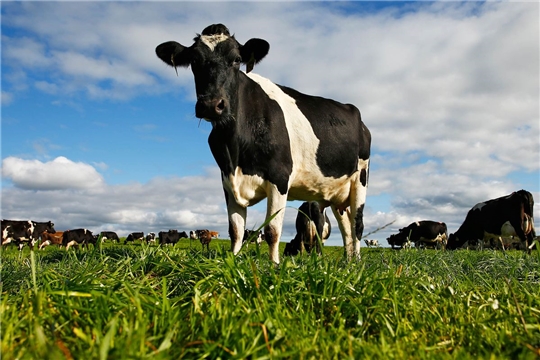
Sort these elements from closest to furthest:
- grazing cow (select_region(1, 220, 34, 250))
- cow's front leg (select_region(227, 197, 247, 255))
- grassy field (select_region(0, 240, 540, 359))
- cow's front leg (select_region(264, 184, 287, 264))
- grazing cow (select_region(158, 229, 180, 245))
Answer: grassy field (select_region(0, 240, 540, 359)), cow's front leg (select_region(264, 184, 287, 264)), cow's front leg (select_region(227, 197, 247, 255)), grazing cow (select_region(1, 220, 34, 250)), grazing cow (select_region(158, 229, 180, 245))

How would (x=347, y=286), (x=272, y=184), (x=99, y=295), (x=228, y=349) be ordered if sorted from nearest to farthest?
(x=228, y=349), (x=99, y=295), (x=347, y=286), (x=272, y=184)

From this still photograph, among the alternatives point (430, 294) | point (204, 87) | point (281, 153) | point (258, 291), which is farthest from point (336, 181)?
point (258, 291)

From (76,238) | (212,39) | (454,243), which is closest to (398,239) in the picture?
(454,243)

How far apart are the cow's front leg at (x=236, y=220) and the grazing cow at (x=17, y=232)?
26.8 metres

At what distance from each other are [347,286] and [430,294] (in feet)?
2.34

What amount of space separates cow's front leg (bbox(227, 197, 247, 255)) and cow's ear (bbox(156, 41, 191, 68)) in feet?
7.72

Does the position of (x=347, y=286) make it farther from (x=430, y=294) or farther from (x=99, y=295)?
(x=99, y=295)

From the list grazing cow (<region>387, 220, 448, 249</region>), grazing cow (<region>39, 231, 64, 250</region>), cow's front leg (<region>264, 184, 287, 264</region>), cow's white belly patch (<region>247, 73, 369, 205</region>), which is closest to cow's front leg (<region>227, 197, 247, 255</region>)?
cow's front leg (<region>264, 184, 287, 264</region>)

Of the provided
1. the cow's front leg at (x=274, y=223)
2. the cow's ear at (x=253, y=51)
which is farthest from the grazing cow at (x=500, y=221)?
the cow's ear at (x=253, y=51)

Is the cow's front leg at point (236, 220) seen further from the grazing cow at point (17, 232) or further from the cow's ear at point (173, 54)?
the grazing cow at point (17, 232)

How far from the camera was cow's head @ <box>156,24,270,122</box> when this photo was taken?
6.22 m

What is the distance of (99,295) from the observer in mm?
2738

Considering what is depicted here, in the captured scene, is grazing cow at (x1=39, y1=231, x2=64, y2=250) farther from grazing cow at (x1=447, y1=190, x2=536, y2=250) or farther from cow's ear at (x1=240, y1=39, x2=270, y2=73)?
cow's ear at (x1=240, y1=39, x2=270, y2=73)

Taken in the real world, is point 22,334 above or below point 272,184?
below
